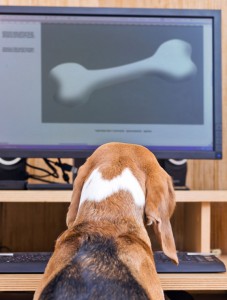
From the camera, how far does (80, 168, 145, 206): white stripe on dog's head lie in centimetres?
110

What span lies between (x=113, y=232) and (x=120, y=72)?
0.58m

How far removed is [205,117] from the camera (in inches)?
58.8

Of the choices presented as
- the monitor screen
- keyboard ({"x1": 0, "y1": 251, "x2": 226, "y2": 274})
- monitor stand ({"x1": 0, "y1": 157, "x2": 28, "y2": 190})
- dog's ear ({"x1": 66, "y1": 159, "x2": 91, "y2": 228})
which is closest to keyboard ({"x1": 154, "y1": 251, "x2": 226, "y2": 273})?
keyboard ({"x1": 0, "y1": 251, "x2": 226, "y2": 274})

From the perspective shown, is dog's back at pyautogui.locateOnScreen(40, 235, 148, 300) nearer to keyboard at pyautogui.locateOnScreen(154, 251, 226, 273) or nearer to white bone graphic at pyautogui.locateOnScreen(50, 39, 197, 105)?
keyboard at pyautogui.locateOnScreen(154, 251, 226, 273)

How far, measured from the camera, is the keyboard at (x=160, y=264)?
1.17m

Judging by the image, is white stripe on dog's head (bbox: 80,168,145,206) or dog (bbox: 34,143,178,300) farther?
white stripe on dog's head (bbox: 80,168,145,206)

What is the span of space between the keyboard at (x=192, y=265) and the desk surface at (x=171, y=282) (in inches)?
1.0

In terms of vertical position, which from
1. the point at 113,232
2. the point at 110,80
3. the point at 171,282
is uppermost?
the point at 110,80

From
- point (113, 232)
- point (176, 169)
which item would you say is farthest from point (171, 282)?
point (176, 169)

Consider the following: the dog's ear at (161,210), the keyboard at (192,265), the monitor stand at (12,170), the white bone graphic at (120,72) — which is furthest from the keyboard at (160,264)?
the white bone graphic at (120,72)

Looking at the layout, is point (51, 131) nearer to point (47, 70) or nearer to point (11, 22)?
point (47, 70)

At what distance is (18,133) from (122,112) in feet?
0.90

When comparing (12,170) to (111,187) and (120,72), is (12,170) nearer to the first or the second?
(120,72)

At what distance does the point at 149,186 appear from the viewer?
3.65 feet
